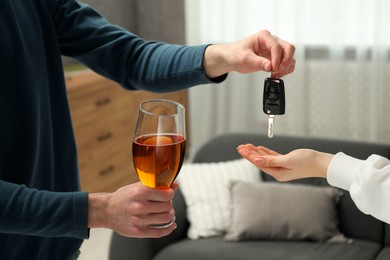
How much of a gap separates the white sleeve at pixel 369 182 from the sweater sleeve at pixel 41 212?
1.78 feet

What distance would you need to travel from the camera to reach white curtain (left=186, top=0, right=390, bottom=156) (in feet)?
14.3

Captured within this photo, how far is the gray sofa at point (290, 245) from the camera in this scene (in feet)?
8.82

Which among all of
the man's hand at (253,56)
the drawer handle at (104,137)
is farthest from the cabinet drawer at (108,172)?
the man's hand at (253,56)

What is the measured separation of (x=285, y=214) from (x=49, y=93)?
1709 millimetres

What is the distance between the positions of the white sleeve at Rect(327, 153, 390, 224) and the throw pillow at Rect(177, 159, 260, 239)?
1.64 metres

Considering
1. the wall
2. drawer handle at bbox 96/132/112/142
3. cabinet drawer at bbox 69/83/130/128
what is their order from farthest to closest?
the wall
drawer handle at bbox 96/132/112/142
cabinet drawer at bbox 69/83/130/128

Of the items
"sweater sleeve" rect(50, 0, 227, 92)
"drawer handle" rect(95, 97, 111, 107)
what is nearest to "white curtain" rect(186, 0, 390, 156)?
"drawer handle" rect(95, 97, 111, 107)

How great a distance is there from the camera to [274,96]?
126cm

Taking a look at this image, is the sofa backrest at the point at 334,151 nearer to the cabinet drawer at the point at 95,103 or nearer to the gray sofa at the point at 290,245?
the gray sofa at the point at 290,245

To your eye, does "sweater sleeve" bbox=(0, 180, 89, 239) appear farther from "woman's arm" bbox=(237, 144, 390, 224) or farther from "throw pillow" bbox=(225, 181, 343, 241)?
"throw pillow" bbox=(225, 181, 343, 241)

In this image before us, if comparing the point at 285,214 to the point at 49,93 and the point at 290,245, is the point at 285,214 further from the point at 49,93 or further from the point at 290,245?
the point at 49,93

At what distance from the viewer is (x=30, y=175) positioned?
1246 millimetres

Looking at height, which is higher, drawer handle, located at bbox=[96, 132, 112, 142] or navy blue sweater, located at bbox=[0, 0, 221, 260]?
navy blue sweater, located at bbox=[0, 0, 221, 260]

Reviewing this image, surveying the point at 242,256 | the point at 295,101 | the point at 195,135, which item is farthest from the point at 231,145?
the point at 195,135
